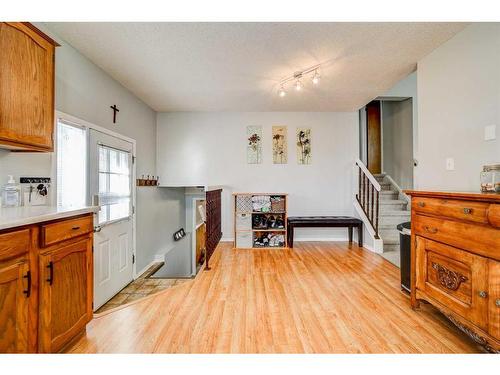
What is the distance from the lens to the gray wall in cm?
502

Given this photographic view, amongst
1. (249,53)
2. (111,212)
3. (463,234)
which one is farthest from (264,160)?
(463,234)

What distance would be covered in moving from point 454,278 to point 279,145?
11.8 feet

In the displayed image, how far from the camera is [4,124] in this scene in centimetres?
141

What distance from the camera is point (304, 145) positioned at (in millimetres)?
4762

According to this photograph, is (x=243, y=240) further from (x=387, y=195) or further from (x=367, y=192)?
(x=387, y=195)

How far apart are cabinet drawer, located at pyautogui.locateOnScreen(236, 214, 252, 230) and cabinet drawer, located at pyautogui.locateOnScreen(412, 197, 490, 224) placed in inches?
105

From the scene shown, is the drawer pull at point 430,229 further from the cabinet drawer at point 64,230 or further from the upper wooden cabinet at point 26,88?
the upper wooden cabinet at point 26,88

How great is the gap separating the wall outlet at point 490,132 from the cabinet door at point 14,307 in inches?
131

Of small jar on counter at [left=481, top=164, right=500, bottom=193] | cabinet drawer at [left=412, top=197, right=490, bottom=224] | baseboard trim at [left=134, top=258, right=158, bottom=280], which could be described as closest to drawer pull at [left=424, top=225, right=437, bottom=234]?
cabinet drawer at [left=412, top=197, right=490, bottom=224]

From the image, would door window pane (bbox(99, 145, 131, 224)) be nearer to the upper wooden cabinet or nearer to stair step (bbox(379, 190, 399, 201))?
the upper wooden cabinet

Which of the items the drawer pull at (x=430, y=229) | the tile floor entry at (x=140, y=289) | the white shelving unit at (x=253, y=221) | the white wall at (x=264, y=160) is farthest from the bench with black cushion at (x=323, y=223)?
the drawer pull at (x=430, y=229)
